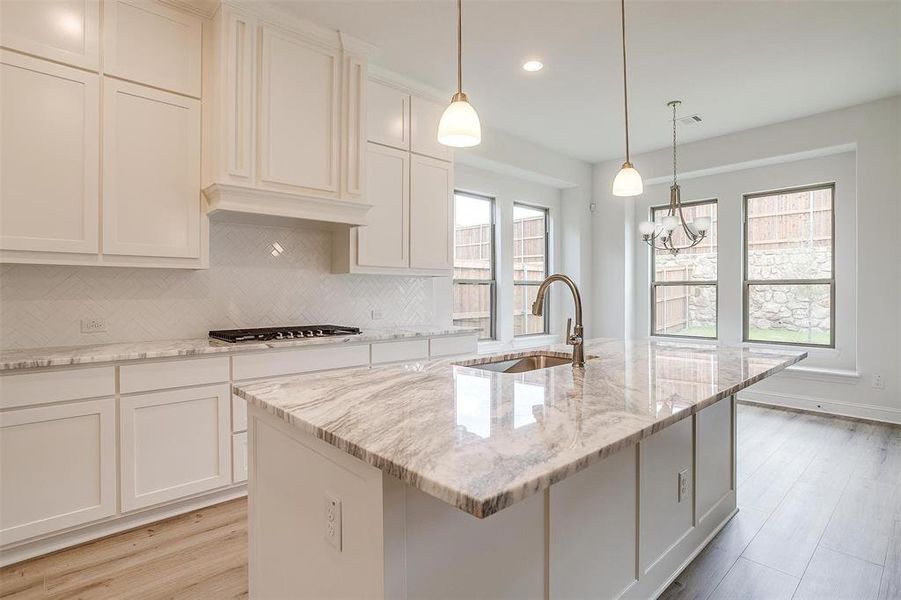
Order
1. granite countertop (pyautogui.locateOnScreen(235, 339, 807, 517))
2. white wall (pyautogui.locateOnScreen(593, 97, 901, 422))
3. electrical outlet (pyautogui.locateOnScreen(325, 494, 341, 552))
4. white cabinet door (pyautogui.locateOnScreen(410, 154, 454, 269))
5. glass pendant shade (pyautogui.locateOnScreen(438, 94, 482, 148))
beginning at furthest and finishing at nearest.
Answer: white wall (pyautogui.locateOnScreen(593, 97, 901, 422)) → white cabinet door (pyautogui.locateOnScreen(410, 154, 454, 269)) → glass pendant shade (pyautogui.locateOnScreen(438, 94, 482, 148)) → electrical outlet (pyautogui.locateOnScreen(325, 494, 341, 552)) → granite countertop (pyautogui.locateOnScreen(235, 339, 807, 517))

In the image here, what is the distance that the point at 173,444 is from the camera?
248 cm

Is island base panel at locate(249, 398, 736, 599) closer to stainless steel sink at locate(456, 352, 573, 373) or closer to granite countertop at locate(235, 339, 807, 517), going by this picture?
granite countertop at locate(235, 339, 807, 517)

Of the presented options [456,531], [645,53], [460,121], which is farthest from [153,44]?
[645,53]

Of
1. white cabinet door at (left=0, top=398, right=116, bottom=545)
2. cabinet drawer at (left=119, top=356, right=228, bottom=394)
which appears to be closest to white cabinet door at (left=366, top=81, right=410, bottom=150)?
cabinet drawer at (left=119, top=356, right=228, bottom=394)

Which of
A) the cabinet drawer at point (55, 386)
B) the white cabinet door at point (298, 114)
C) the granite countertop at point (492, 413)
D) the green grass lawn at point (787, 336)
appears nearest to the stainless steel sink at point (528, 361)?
the granite countertop at point (492, 413)

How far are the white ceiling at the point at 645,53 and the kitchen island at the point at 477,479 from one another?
85.3 inches

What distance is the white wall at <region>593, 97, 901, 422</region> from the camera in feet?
13.6

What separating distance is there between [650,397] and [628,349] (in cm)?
113

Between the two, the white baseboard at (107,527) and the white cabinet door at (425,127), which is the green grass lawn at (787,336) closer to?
the white cabinet door at (425,127)

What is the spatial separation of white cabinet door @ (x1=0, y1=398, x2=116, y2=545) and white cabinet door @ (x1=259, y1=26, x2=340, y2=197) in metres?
1.53

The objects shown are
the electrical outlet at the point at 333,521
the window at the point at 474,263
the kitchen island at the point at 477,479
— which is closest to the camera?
the kitchen island at the point at 477,479

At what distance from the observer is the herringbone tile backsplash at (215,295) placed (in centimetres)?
253

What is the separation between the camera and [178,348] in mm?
2512

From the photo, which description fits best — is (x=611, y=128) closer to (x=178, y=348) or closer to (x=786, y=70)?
(x=786, y=70)
